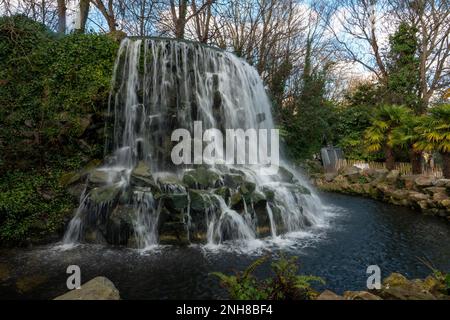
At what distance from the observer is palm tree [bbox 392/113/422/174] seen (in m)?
14.1

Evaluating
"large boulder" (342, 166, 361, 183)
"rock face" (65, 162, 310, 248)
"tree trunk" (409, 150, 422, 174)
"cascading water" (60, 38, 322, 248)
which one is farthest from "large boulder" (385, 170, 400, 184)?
"rock face" (65, 162, 310, 248)

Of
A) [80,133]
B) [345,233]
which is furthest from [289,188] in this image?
[80,133]

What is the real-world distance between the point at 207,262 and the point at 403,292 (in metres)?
3.48

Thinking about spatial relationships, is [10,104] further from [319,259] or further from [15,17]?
[319,259]

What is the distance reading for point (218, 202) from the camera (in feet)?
26.9

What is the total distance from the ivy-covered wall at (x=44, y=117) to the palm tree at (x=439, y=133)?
1239cm

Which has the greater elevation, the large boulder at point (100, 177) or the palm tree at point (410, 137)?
the palm tree at point (410, 137)

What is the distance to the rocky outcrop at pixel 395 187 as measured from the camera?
1080 cm

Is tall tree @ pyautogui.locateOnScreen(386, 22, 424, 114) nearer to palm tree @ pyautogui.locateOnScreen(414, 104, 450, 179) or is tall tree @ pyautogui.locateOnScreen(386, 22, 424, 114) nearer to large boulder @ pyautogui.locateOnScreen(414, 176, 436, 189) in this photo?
palm tree @ pyautogui.locateOnScreen(414, 104, 450, 179)

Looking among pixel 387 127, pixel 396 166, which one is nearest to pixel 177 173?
pixel 387 127

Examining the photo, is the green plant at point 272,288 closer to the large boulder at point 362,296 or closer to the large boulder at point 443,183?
the large boulder at point 362,296

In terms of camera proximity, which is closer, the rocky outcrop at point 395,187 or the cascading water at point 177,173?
the cascading water at point 177,173

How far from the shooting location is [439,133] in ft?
40.9

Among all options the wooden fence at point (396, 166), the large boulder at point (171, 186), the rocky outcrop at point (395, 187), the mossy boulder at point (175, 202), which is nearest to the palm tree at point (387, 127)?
the wooden fence at point (396, 166)
